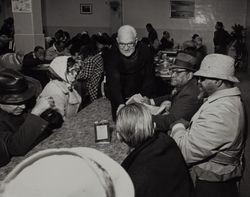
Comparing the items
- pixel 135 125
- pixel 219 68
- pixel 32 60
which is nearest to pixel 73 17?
pixel 32 60

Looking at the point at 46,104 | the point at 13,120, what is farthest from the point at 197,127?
the point at 13,120

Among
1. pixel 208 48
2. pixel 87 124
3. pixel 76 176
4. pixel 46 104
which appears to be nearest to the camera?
pixel 76 176

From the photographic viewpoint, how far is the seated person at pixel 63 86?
3160 mm

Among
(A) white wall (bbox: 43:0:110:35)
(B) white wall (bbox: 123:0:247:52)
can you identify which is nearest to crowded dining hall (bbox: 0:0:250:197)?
(B) white wall (bbox: 123:0:247:52)

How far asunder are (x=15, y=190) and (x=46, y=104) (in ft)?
5.33

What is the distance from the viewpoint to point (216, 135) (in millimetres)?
1979

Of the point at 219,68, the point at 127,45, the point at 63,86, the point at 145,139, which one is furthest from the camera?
the point at 127,45

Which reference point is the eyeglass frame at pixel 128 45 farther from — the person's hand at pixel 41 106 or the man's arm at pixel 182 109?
the person's hand at pixel 41 106

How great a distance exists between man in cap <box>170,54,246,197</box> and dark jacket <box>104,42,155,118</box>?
60.0 inches

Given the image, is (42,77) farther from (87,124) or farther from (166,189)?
(166,189)

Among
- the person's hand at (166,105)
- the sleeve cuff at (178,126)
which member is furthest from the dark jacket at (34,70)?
the sleeve cuff at (178,126)

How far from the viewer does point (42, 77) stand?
265 inches

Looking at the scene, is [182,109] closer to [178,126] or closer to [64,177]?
[178,126]

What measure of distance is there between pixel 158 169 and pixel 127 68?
2239mm
